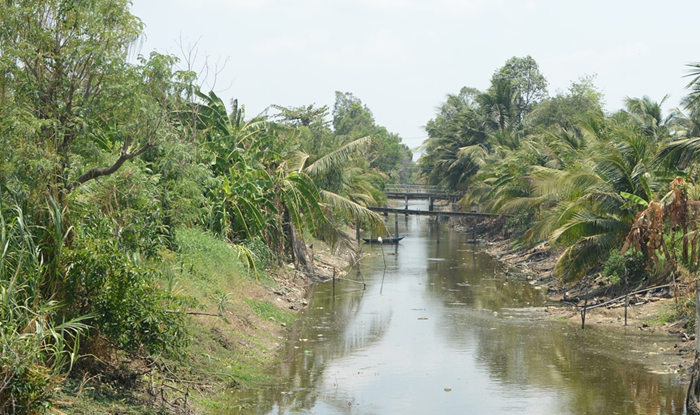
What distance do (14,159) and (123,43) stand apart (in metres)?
2.09

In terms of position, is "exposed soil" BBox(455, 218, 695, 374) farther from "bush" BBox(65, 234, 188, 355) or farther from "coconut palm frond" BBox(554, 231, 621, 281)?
Answer: "bush" BBox(65, 234, 188, 355)

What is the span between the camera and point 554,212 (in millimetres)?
21406

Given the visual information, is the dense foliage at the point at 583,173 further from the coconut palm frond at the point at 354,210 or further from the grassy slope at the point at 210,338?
the grassy slope at the point at 210,338

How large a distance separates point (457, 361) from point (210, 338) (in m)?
4.91

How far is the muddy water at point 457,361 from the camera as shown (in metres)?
11.2

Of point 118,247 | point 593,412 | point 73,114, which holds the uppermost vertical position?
point 73,114

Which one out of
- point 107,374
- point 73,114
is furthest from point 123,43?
point 107,374

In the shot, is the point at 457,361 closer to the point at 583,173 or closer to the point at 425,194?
Answer: the point at 583,173

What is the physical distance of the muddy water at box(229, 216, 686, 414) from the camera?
1123cm

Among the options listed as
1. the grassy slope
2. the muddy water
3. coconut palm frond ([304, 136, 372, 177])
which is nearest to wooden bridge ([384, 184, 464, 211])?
coconut palm frond ([304, 136, 372, 177])

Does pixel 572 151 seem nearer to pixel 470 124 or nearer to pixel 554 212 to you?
pixel 554 212

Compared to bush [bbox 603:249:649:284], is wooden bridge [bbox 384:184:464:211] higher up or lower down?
higher up

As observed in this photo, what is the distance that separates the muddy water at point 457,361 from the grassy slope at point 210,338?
496mm

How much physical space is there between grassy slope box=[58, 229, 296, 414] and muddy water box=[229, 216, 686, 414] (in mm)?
496
